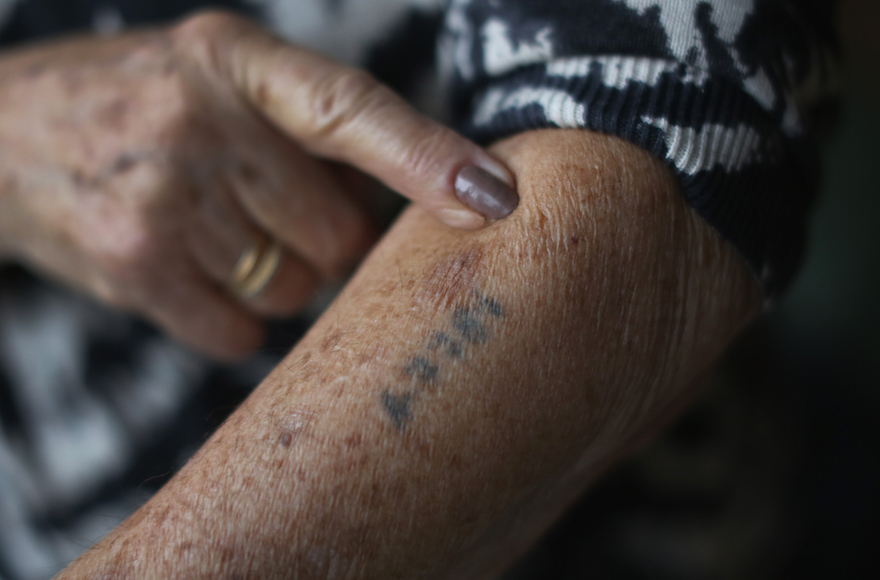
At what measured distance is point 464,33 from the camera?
0.69 metres

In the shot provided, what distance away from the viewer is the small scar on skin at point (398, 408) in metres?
0.51

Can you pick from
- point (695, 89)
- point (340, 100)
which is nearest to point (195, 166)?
point (340, 100)

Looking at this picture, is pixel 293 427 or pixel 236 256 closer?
pixel 293 427

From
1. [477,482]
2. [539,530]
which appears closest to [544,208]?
[477,482]

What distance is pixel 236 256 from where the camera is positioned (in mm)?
912

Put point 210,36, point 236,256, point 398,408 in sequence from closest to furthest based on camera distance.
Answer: point 398,408 → point 210,36 → point 236,256

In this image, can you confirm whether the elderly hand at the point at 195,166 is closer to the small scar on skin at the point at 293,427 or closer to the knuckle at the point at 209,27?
the knuckle at the point at 209,27

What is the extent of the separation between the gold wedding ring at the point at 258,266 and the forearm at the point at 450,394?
375mm

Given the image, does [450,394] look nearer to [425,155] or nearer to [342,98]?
[425,155]

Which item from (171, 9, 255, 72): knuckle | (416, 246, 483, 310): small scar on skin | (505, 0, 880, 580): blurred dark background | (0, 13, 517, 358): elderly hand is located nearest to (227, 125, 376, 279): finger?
(0, 13, 517, 358): elderly hand

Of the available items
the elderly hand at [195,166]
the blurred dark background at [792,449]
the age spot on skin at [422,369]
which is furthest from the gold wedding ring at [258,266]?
the blurred dark background at [792,449]

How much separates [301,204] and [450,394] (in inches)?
18.4

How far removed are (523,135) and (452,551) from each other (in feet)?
1.39

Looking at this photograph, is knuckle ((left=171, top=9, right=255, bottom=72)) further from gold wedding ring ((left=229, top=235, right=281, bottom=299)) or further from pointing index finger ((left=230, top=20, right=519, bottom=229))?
gold wedding ring ((left=229, top=235, right=281, bottom=299))
